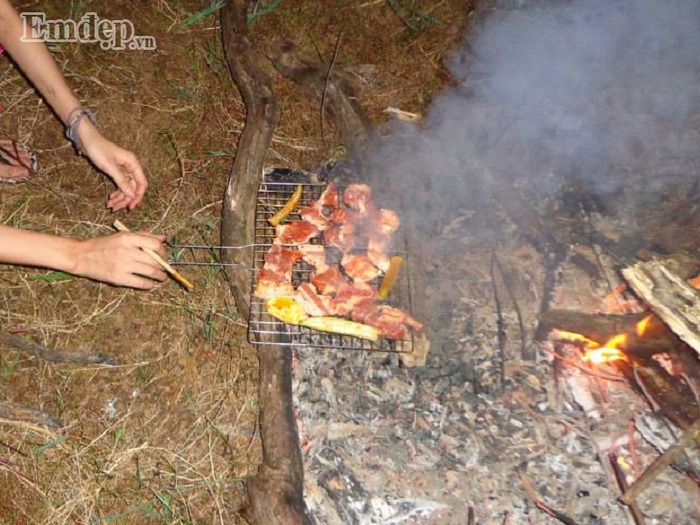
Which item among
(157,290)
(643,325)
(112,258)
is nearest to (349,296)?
(112,258)

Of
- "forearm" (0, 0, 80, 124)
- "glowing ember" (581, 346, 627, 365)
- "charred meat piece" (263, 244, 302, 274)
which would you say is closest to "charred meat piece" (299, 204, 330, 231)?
"charred meat piece" (263, 244, 302, 274)

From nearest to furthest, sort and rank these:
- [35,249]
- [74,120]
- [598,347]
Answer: [35,249] < [598,347] < [74,120]

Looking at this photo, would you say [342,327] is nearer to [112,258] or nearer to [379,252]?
[379,252]

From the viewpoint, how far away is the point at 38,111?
4.71 metres

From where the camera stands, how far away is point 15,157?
4.30m

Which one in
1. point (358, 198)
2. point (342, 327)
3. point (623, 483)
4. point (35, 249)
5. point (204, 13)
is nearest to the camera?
point (35, 249)

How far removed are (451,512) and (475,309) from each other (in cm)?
131

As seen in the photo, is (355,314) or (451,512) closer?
(451,512)

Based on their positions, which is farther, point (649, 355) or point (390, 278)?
point (390, 278)

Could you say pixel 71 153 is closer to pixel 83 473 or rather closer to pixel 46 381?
pixel 46 381

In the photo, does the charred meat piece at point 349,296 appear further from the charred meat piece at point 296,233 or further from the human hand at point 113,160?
the human hand at point 113,160

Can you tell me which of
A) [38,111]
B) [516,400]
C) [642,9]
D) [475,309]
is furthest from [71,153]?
[642,9]

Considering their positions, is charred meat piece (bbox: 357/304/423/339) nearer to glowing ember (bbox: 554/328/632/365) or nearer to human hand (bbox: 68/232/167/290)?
glowing ember (bbox: 554/328/632/365)

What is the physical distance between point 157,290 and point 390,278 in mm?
1912
